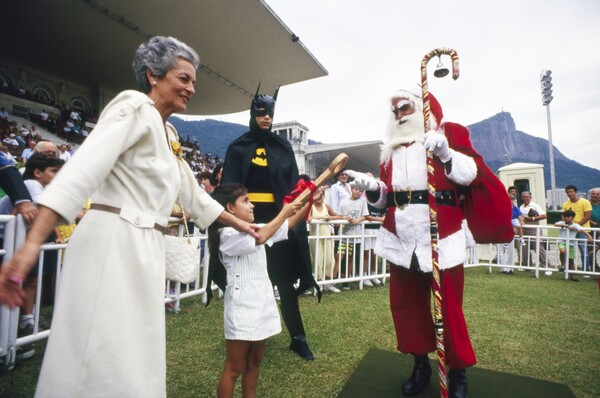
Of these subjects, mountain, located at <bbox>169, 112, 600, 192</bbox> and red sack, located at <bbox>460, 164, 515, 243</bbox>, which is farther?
mountain, located at <bbox>169, 112, 600, 192</bbox>

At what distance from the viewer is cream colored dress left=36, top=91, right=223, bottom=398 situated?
3.72 ft

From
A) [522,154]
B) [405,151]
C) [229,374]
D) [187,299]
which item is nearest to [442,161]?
[405,151]

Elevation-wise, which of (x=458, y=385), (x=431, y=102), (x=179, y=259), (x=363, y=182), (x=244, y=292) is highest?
(x=431, y=102)

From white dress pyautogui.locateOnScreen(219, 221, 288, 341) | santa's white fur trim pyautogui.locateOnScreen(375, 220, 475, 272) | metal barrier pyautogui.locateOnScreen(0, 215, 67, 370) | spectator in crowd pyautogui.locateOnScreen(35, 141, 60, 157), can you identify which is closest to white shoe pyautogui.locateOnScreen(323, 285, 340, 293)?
santa's white fur trim pyautogui.locateOnScreen(375, 220, 475, 272)

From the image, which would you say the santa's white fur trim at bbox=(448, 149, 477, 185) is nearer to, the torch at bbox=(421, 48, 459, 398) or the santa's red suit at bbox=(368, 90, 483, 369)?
the santa's red suit at bbox=(368, 90, 483, 369)

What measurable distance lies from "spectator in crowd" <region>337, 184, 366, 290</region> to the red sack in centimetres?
342

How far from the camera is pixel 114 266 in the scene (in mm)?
1216

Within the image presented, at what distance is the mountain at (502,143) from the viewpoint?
3126 inches

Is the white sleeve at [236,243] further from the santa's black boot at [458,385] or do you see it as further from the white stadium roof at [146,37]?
the white stadium roof at [146,37]

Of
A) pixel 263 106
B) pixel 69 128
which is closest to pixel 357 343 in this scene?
pixel 263 106

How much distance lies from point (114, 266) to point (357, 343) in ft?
9.36

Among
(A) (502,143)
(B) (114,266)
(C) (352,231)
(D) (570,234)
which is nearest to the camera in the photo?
(B) (114,266)

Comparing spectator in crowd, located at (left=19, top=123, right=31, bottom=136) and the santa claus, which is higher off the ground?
spectator in crowd, located at (left=19, top=123, right=31, bottom=136)

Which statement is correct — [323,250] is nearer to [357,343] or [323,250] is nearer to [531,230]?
[357,343]
